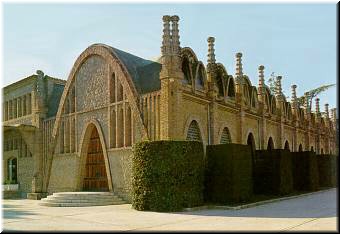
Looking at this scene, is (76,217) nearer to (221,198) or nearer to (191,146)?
(191,146)

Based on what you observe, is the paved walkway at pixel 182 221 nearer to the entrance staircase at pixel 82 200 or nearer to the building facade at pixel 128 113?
the entrance staircase at pixel 82 200

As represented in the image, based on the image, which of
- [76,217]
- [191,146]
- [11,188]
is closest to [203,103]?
[191,146]

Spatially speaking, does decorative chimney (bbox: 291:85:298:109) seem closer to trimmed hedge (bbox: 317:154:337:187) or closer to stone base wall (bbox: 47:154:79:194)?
trimmed hedge (bbox: 317:154:337:187)

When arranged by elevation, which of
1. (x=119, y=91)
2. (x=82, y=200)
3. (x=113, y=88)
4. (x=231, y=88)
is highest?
(x=231, y=88)

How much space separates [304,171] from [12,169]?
64.5 feet

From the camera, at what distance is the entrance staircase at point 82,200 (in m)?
18.4

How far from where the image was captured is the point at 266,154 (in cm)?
2150

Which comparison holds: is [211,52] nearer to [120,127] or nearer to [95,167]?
[120,127]

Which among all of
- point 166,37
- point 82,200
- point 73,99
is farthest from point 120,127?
point 166,37

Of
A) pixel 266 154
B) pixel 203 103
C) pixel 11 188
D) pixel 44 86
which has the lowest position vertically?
pixel 11 188

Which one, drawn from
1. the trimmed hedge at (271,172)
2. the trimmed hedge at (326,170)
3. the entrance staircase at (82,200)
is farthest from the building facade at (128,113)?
the trimmed hedge at (326,170)

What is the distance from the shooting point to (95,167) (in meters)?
22.6

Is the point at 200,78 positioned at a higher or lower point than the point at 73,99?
higher

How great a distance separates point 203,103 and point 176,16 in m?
4.58
